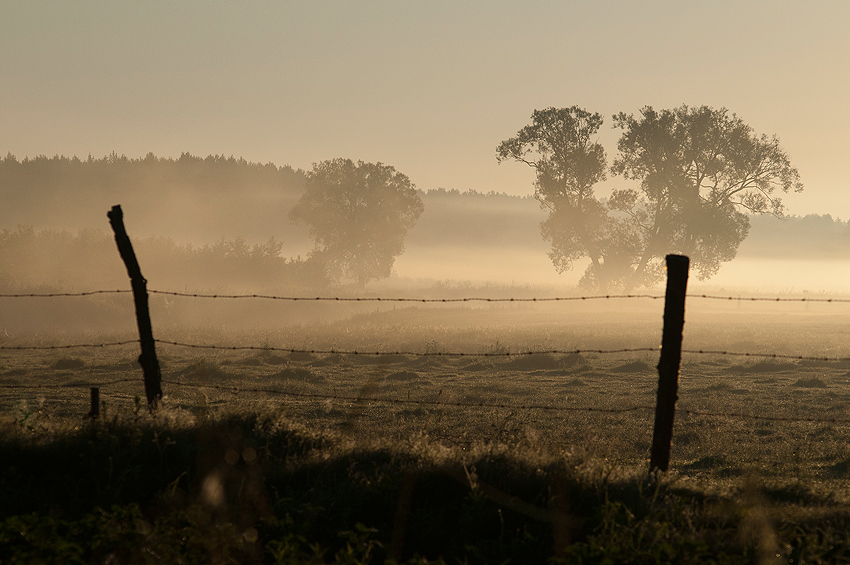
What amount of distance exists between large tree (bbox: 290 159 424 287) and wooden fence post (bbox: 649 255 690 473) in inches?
2192

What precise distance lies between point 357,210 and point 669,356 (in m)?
57.9

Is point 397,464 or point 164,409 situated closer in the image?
point 397,464

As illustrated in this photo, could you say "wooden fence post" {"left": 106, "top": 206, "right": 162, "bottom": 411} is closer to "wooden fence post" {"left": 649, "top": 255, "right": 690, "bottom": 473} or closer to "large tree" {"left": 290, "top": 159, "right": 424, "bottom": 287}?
"wooden fence post" {"left": 649, "top": 255, "right": 690, "bottom": 473}

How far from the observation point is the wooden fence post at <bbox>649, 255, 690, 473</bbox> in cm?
642

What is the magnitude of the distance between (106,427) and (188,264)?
51.8 metres

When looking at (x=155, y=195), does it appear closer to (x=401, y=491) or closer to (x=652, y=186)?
(x=652, y=186)

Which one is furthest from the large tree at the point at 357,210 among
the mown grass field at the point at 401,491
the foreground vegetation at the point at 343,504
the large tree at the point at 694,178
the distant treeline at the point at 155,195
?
the distant treeline at the point at 155,195

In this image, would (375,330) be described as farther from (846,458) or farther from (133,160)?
(133,160)

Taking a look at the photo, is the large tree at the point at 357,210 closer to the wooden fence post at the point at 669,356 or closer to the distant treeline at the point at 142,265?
the distant treeline at the point at 142,265

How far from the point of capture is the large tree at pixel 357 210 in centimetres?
6258

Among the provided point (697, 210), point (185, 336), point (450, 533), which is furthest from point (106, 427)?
point (697, 210)

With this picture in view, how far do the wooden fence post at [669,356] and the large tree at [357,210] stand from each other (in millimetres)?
55679

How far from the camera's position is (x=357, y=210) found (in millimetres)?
63312

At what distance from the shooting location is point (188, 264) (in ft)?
184
